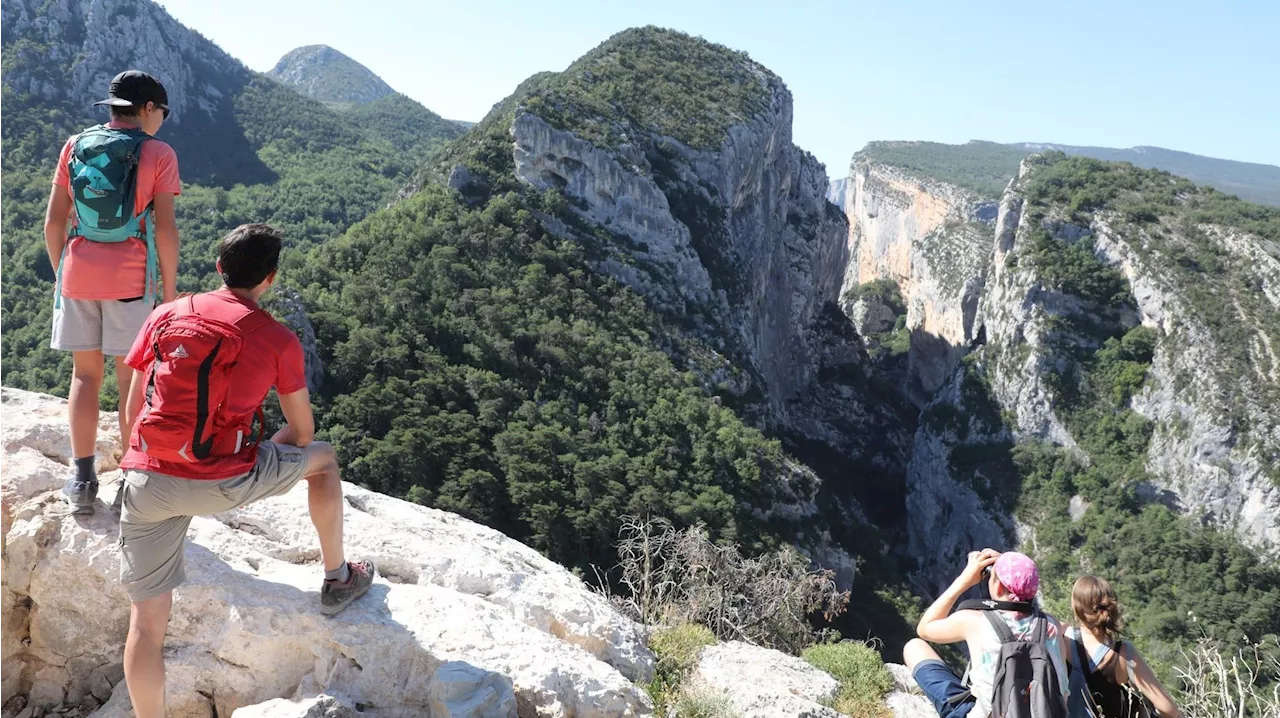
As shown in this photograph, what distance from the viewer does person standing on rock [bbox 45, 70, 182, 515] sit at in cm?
397

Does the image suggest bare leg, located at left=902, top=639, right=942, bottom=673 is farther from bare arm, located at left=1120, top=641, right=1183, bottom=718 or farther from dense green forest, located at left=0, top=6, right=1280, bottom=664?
dense green forest, located at left=0, top=6, right=1280, bottom=664

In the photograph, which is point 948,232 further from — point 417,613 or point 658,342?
point 417,613

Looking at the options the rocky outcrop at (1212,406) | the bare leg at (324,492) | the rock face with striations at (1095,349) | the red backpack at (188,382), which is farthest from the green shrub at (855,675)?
the rocky outcrop at (1212,406)

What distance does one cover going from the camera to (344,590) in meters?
4.01

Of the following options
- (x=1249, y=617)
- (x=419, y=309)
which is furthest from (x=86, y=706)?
(x=1249, y=617)

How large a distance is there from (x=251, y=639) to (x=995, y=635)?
3.85m

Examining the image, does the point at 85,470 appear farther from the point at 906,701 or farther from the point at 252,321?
the point at 906,701

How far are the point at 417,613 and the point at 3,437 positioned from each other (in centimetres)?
306

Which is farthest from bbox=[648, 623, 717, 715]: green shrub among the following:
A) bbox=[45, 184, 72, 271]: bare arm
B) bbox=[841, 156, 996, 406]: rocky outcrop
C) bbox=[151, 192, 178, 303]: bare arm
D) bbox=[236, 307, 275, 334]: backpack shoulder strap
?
bbox=[841, 156, 996, 406]: rocky outcrop

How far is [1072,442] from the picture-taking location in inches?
1737

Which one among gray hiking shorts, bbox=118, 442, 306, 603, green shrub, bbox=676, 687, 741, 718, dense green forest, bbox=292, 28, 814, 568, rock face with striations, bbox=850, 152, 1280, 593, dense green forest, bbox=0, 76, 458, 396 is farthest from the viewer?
rock face with striations, bbox=850, 152, 1280, 593

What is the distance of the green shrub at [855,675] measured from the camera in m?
5.45

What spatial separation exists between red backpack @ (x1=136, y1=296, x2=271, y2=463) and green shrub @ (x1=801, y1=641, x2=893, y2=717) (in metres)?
4.47

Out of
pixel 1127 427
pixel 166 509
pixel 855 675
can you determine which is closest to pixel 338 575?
pixel 166 509
